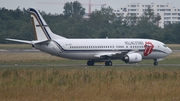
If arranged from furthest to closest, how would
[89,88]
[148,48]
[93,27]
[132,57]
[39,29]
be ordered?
[93,27], [148,48], [132,57], [39,29], [89,88]

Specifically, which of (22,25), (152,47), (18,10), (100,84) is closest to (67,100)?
(100,84)

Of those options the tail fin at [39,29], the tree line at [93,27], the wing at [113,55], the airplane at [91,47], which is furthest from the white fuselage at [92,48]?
the tree line at [93,27]

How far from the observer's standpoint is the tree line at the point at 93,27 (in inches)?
4070

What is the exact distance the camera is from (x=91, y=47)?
57.4m

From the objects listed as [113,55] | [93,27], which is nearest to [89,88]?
[113,55]

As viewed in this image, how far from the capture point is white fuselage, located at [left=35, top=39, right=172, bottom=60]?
56.0 m

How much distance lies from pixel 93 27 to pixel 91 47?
62.2 m

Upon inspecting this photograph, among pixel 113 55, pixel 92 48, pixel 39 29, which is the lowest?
pixel 113 55

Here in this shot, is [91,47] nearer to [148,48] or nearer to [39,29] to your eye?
[39,29]

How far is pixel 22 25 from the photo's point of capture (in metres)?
110

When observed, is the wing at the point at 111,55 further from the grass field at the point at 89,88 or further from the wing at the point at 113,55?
the grass field at the point at 89,88

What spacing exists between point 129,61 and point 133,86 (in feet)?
82.0

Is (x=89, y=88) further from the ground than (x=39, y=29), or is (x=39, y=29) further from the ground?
(x=39, y=29)

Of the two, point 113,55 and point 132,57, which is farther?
point 113,55
